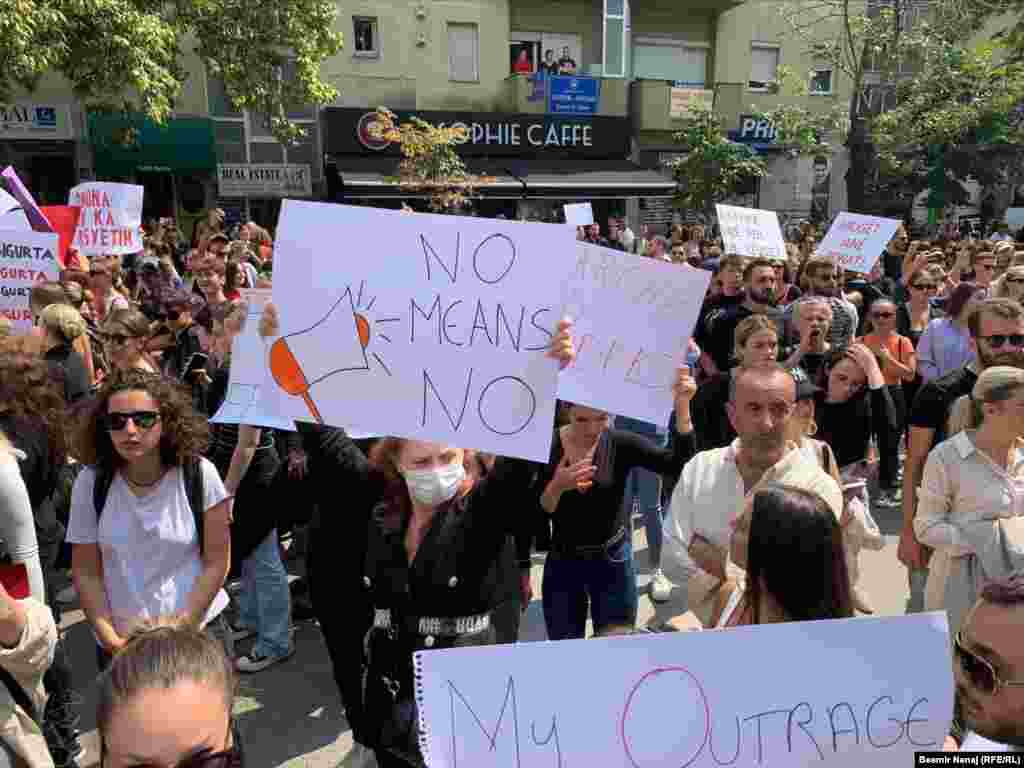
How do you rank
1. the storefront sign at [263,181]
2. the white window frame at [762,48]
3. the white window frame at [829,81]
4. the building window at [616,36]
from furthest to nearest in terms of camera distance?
1. the white window frame at [829,81]
2. the white window frame at [762,48]
3. the building window at [616,36]
4. the storefront sign at [263,181]

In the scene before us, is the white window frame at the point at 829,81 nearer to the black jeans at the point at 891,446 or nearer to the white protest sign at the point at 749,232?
the white protest sign at the point at 749,232

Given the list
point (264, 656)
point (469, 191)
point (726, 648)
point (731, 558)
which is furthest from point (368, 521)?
point (469, 191)

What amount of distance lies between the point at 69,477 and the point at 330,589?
1.73 m

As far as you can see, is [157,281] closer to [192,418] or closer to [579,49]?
[192,418]

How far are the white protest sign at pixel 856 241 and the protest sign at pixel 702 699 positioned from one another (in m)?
6.86

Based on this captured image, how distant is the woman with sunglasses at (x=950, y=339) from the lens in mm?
5316

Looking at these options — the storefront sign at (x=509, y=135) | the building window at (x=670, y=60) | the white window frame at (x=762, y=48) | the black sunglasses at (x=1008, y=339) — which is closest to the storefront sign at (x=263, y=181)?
the storefront sign at (x=509, y=135)

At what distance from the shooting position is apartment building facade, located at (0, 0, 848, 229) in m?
19.4

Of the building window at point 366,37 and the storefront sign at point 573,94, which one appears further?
the storefront sign at point 573,94

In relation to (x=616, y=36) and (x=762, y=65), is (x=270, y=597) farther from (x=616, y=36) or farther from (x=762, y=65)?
(x=762, y=65)

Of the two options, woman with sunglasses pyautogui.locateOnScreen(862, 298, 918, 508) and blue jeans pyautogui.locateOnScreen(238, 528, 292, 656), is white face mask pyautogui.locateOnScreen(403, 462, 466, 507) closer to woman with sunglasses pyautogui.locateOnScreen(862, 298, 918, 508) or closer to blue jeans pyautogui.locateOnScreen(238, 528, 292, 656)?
blue jeans pyautogui.locateOnScreen(238, 528, 292, 656)

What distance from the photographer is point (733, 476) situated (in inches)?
107

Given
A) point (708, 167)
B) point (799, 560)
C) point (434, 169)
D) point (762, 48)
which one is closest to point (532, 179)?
point (434, 169)

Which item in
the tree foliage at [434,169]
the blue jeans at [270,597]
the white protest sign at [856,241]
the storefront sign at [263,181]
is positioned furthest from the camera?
the storefront sign at [263,181]
